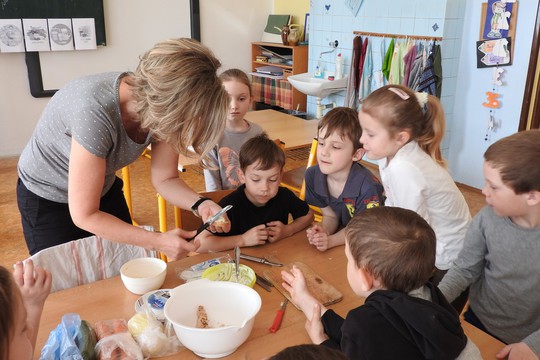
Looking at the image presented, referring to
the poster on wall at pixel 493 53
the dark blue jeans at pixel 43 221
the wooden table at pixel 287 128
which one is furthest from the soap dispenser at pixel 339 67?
the dark blue jeans at pixel 43 221

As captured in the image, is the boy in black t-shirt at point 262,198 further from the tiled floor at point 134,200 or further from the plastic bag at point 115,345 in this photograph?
the tiled floor at point 134,200

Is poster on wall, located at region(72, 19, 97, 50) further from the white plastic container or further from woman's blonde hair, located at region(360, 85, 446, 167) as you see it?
woman's blonde hair, located at region(360, 85, 446, 167)

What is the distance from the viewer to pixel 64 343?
1.01 m

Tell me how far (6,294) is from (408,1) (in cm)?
412

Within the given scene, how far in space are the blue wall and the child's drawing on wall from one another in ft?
0.28

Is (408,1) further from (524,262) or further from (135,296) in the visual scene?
(135,296)

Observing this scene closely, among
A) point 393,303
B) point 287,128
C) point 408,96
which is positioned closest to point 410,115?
point 408,96

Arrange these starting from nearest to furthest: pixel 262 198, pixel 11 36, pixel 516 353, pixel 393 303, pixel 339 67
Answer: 1. pixel 393 303
2. pixel 516 353
3. pixel 262 198
4. pixel 11 36
5. pixel 339 67

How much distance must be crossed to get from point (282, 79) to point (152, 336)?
4724 mm

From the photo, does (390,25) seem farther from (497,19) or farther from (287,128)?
(287,128)

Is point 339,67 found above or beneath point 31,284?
above

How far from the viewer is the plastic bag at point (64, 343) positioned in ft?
3.21

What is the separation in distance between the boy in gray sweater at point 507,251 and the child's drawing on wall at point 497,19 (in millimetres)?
2746

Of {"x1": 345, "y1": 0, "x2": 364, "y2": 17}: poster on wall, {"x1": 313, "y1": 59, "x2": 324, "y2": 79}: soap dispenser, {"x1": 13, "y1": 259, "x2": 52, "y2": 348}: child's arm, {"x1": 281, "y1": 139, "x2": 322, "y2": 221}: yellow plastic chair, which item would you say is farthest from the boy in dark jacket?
{"x1": 313, "y1": 59, "x2": 324, "y2": 79}: soap dispenser
